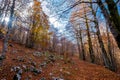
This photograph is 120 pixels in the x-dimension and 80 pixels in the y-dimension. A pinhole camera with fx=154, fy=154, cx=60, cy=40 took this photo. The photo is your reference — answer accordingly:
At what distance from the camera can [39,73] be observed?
11.4 m

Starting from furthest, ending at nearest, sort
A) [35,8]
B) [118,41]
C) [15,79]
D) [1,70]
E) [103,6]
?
[35,8] → [1,70] → [15,79] → [103,6] → [118,41]

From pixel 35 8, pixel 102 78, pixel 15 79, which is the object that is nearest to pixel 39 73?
pixel 15 79

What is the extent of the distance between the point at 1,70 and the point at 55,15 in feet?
19.0

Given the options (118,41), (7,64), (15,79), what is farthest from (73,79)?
(118,41)

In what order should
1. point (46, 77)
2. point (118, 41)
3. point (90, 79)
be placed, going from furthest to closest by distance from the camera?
point (90, 79)
point (46, 77)
point (118, 41)

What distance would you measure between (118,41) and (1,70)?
7.85m

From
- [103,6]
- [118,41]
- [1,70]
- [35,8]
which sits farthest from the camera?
[35,8]

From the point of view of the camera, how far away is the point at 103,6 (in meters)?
5.55

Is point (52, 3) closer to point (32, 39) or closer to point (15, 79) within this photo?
point (15, 79)

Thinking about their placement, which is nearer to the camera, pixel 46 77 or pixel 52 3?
pixel 52 3

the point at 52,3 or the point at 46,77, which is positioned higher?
the point at 52,3

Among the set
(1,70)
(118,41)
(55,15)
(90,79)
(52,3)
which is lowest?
(90,79)

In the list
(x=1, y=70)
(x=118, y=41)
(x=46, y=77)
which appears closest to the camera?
(x=118, y=41)

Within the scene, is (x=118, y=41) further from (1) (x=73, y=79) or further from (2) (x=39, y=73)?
(2) (x=39, y=73)
